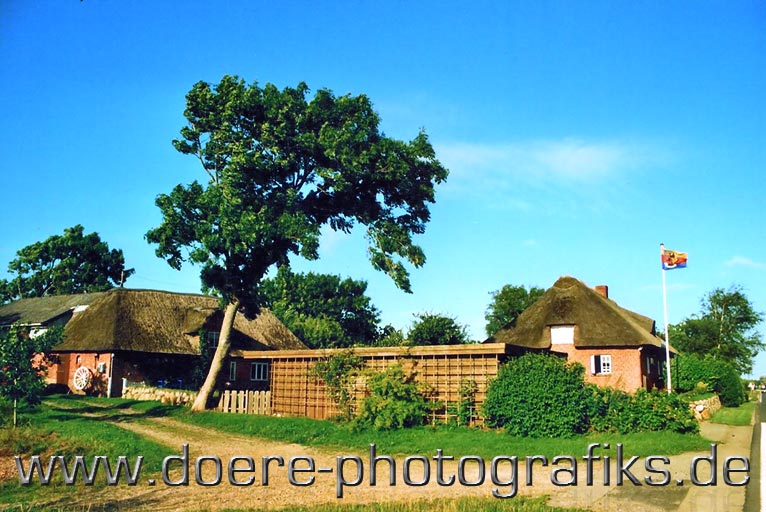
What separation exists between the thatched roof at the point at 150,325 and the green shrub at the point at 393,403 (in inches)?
822

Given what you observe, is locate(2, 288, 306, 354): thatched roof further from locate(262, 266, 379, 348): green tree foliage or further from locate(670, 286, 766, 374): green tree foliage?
locate(670, 286, 766, 374): green tree foliage

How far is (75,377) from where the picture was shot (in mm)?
40156

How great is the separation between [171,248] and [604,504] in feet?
72.0

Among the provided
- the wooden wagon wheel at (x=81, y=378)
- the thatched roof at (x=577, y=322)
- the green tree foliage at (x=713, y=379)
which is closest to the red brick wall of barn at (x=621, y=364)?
the thatched roof at (x=577, y=322)

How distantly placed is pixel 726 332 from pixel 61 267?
253 feet

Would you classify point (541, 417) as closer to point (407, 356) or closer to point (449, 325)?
point (407, 356)


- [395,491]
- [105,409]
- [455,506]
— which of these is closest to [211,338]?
[105,409]

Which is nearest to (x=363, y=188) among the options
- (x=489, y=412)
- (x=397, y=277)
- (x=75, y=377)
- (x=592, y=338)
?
(x=397, y=277)

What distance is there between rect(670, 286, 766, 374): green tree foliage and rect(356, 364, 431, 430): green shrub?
57974 millimetres

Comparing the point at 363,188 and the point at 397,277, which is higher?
the point at 363,188

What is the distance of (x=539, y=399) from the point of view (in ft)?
61.2

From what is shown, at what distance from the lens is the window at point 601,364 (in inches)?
1535

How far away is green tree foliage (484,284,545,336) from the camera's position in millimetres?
74312

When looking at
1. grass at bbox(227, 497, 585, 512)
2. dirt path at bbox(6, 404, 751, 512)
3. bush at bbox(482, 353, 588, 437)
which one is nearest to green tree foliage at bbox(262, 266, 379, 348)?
bush at bbox(482, 353, 588, 437)
